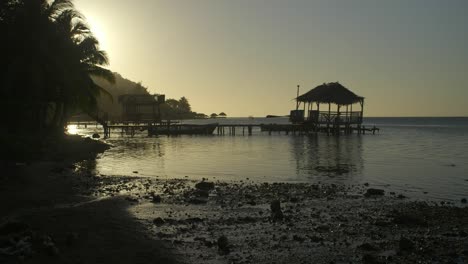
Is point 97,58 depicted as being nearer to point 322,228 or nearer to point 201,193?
point 201,193

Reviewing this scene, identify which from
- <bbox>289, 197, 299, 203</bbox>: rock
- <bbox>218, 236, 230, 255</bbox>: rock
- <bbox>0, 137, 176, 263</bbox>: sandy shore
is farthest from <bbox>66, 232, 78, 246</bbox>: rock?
<bbox>289, 197, 299, 203</bbox>: rock

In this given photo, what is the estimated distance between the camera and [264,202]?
1271cm

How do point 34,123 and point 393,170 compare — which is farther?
point 34,123

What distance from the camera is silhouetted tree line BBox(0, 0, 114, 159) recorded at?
23.3m

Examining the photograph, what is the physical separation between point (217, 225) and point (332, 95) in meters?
47.4

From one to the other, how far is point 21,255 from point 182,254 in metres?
2.55

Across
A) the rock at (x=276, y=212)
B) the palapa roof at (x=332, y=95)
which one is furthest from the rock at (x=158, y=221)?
the palapa roof at (x=332, y=95)

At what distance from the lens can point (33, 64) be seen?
23.8m

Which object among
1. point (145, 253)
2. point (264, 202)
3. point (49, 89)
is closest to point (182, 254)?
point (145, 253)

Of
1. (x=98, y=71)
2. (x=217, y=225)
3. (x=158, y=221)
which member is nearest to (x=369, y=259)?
(x=217, y=225)

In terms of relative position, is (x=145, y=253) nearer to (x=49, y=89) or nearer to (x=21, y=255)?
(x=21, y=255)

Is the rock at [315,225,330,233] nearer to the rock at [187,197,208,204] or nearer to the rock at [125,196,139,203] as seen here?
the rock at [187,197,208,204]

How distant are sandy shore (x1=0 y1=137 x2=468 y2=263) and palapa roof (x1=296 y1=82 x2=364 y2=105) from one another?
41.2m

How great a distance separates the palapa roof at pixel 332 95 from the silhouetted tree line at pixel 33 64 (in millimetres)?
33175
